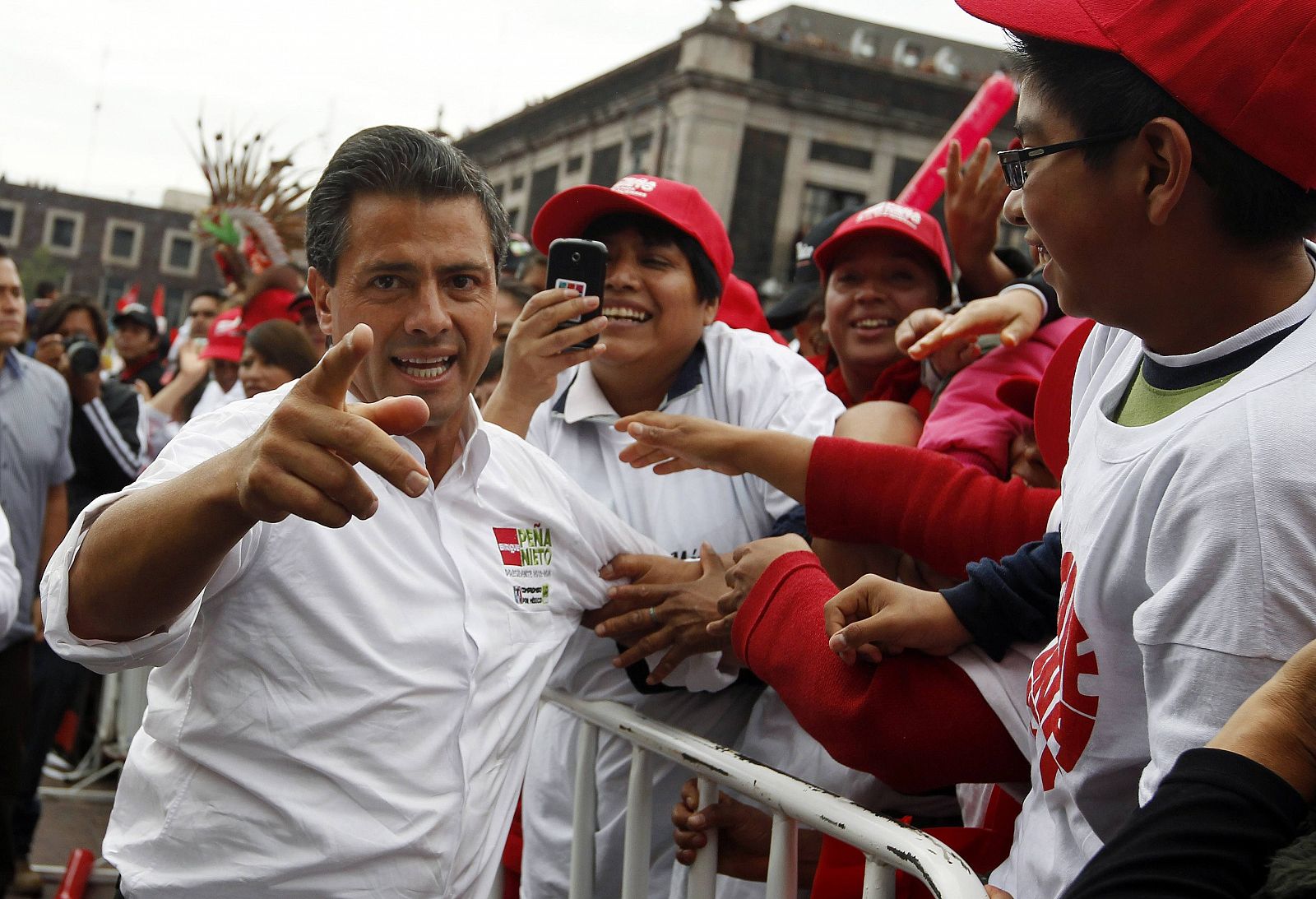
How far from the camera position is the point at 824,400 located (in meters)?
2.86

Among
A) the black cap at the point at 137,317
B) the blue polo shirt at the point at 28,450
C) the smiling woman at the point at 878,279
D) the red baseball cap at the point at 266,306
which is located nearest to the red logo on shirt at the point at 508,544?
the smiling woman at the point at 878,279

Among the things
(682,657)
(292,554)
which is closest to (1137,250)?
(292,554)

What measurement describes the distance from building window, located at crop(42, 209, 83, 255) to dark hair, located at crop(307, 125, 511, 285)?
63.1 meters

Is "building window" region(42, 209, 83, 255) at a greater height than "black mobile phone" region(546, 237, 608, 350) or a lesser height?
greater

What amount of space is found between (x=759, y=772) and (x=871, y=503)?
19.9 inches

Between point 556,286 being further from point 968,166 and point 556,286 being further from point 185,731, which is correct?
point 185,731

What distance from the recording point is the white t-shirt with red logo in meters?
1.13

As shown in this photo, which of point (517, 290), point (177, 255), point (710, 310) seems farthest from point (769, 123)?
point (177, 255)

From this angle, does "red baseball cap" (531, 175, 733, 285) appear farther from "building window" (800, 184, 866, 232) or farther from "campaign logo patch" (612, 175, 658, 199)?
"building window" (800, 184, 866, 232)

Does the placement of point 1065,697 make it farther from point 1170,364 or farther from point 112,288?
point 112,288

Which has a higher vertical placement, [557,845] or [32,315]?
[32,315]

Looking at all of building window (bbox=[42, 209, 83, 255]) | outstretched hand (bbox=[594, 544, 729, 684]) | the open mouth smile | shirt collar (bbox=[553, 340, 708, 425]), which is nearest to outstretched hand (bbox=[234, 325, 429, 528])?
the open mouth smile

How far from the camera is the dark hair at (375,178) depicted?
2100 mm

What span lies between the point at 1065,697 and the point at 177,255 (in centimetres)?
6467
